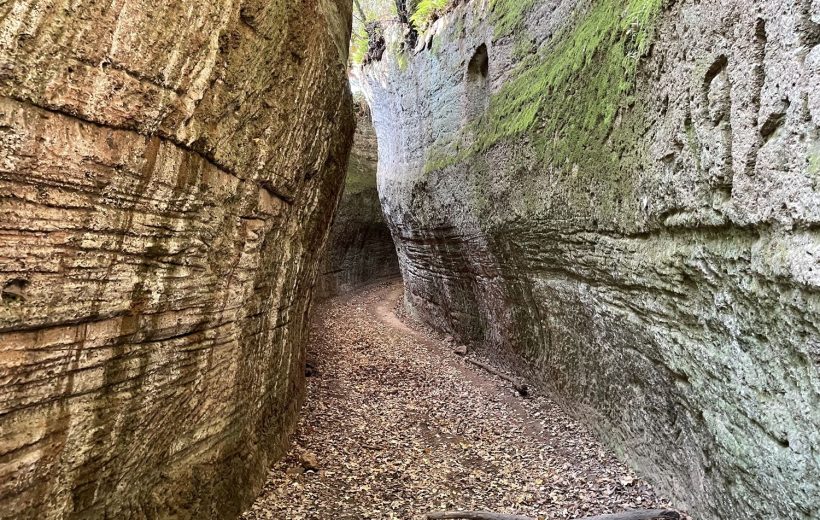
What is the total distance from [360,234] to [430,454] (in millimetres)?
13752

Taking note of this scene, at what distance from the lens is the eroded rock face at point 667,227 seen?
3.39 metres

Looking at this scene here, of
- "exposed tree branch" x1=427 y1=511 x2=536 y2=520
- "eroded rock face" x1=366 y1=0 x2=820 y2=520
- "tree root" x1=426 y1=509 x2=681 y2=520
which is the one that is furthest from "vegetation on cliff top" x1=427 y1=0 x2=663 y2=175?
"exposed tree branch" x1=427 y1=511 x2=536 y2=520

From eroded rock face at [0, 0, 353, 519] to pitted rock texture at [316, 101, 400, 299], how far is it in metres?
12.3

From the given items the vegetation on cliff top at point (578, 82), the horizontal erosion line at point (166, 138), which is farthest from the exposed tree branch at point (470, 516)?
the vegetation on cliff top at point (578, 82)

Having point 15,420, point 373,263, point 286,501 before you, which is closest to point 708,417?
point 286,501

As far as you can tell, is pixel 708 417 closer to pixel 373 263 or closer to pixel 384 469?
pixel 384 469

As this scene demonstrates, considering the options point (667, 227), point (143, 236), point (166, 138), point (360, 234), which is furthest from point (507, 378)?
point (360, 234)

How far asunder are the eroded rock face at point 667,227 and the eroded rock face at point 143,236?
337 cm

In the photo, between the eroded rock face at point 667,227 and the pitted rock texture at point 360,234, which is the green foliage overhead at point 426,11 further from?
the pitted rock texture at point 360,234

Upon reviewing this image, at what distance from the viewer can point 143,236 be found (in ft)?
12.0

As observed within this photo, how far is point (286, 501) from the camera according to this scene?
560 centimetres

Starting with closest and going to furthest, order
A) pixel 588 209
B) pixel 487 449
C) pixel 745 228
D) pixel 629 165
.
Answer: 1. pixel 745 228
2. pixel 629 165
3. pixel 588 209
4. pixel 487 449

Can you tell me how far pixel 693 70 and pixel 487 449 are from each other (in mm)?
5179

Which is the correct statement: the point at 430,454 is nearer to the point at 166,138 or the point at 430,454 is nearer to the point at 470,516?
the point at 470,516
